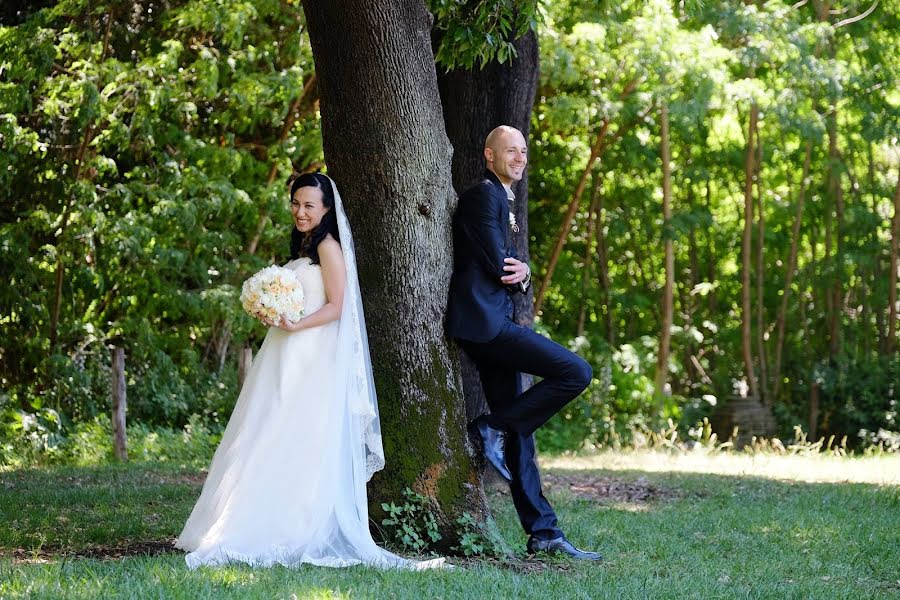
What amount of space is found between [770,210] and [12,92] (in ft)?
45.1

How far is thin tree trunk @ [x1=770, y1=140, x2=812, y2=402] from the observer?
18.1 metres

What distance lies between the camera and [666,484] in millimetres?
9266

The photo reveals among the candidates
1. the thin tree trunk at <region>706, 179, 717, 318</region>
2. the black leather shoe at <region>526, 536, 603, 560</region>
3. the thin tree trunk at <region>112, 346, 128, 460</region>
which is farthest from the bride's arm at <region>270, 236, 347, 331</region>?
the thin tree trunk at <region>706, 179, 717, 318</region>

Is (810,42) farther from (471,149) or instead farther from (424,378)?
(424,378)

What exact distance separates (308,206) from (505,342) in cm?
130

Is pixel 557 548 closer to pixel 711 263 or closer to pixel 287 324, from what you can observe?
pixel 287 324

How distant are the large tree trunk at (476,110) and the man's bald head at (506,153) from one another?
2.10 meters

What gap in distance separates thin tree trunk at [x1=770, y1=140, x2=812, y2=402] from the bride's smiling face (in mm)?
13795

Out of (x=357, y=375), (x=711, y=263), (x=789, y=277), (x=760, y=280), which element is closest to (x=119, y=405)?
(x=357, y=375)

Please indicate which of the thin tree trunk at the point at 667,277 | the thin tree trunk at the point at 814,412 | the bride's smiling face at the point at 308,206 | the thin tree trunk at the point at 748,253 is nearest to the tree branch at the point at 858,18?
the thin tree trunk at the point at 748,253

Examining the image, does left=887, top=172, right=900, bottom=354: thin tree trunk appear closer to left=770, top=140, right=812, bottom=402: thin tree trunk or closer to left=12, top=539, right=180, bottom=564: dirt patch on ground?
left=770, top=140, right=812, bottom=402: thin tree trunk

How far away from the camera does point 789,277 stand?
1842 centimetres

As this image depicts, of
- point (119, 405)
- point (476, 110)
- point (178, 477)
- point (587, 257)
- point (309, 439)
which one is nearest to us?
point (309, 439)

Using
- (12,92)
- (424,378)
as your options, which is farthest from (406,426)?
(12,92)
